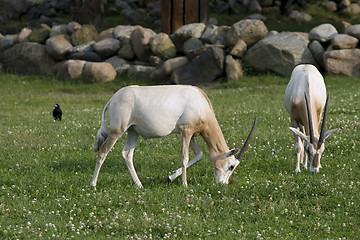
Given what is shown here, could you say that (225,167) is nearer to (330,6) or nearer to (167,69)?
(167,69)

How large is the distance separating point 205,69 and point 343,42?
17.7 ft

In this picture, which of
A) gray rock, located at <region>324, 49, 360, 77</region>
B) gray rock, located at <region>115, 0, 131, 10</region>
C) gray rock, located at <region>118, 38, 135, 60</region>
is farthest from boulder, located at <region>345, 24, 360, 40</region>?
gray rock, located at <region>115, 0, 131, 10</region>

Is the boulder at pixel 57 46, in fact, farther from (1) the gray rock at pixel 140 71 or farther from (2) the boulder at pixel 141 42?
(1) the gray rock at pixel 140 71

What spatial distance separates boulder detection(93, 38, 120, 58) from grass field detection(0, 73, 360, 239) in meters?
10.2

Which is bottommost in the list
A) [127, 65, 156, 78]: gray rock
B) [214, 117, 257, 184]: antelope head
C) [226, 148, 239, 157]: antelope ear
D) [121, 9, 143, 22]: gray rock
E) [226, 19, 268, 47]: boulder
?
[127, 65, 156, 78]: gray rock

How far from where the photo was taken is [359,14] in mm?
33875

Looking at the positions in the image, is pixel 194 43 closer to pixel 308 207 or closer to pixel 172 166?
pixel 172 166

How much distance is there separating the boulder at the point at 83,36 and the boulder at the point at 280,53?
316 inches

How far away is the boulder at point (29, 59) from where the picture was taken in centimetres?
2661

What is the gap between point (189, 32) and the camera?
25.3 metres

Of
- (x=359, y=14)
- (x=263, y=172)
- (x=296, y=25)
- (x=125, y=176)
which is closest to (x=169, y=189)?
(x=125, y=176)

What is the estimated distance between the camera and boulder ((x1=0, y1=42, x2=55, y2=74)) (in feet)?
87.3

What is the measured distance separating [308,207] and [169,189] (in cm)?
237

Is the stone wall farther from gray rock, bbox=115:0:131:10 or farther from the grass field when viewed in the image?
gray rock, bbox=115:0:131:10
